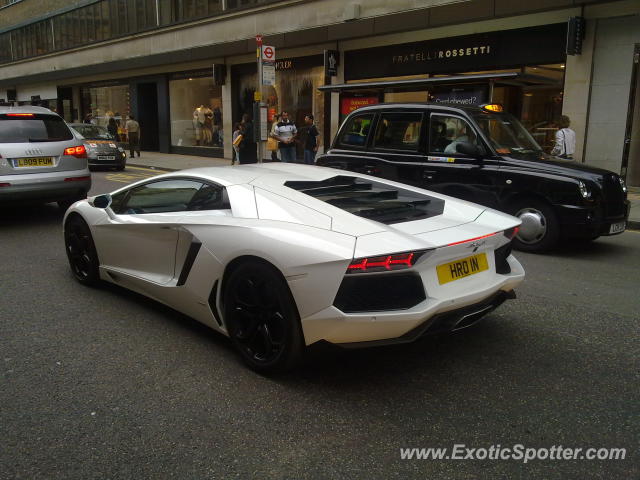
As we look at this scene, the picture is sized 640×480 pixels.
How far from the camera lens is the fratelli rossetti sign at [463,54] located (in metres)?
13.2

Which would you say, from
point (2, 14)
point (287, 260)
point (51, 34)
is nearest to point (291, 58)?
point (287, 260)

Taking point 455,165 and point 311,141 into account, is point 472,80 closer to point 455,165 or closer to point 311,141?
point 455,165

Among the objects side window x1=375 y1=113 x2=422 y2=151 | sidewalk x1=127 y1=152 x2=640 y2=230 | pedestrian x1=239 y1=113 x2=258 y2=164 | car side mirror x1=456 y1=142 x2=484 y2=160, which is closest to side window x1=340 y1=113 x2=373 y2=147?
side window x1=375 y1=113 x2=422 y2=151

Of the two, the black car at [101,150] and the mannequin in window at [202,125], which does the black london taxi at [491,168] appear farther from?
the mannequin in window at [202,125]

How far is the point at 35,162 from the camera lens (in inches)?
325

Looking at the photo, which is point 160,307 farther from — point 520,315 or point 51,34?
point 51,34

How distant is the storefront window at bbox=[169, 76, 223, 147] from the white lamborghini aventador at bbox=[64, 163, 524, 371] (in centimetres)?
1996

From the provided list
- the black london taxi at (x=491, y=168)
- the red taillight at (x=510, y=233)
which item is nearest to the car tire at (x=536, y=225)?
the black london taxi at (x=491, y=168)

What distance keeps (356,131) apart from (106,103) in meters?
26.6

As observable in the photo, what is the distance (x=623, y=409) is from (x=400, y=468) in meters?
1.42

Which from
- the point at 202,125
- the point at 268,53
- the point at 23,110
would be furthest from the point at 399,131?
the point at 202,125

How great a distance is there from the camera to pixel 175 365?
363 centimetres

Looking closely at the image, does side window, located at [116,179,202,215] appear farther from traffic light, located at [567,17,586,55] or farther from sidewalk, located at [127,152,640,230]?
sidewalk, located at [127,152,640,230]

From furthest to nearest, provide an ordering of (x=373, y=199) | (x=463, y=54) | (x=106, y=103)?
(x=106, y=103), (x=463, y=54), (x=373, y=199)
